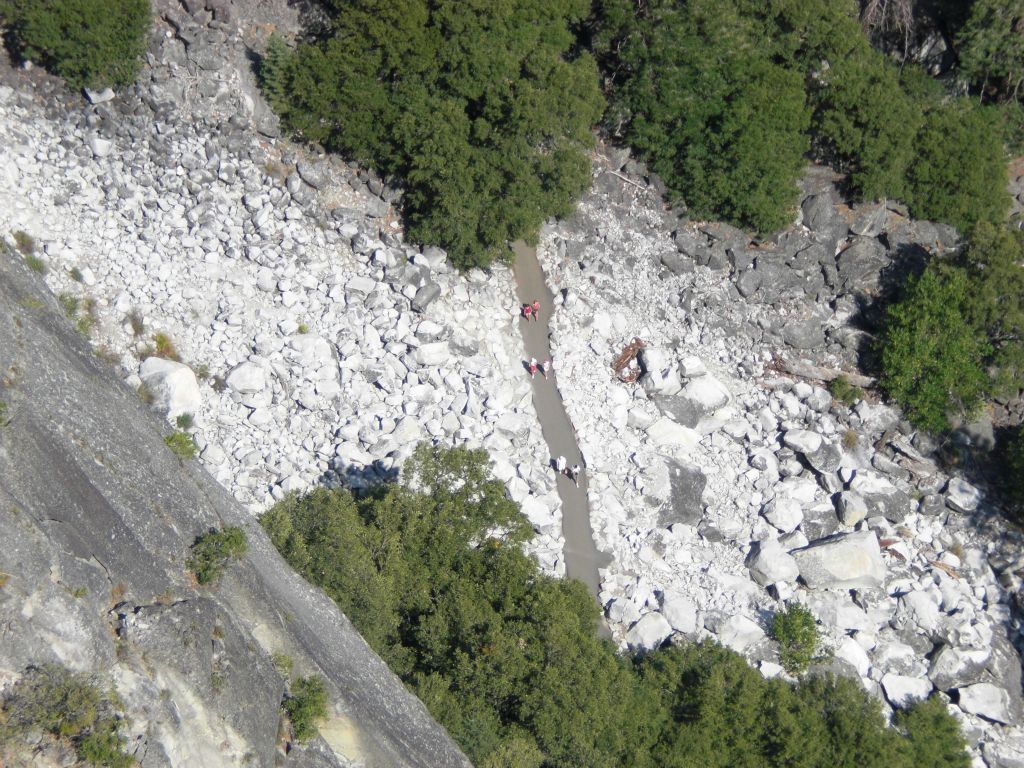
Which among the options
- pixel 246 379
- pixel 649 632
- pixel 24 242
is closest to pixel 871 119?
pixel 649 632

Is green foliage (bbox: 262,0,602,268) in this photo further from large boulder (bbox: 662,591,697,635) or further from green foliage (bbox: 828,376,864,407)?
large boulder (bbox: 662,591,697,635)

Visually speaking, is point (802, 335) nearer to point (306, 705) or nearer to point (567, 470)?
point (567, 470)

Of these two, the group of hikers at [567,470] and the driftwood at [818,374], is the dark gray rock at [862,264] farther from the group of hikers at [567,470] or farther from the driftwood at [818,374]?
the group of hikers at [567,470]

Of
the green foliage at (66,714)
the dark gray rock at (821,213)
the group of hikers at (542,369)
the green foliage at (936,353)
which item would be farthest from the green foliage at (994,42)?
the green foliage at (66,714)

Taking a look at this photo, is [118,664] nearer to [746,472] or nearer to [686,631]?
[686,631]

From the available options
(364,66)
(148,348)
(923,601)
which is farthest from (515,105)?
(923,601)

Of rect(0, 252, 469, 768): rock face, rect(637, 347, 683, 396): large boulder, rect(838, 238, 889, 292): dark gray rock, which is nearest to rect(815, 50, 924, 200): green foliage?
rect(838, 238, 889, 292): dark gray rock
